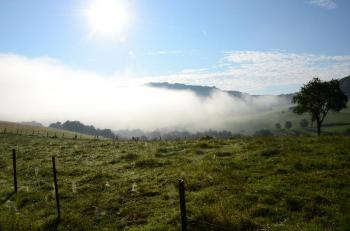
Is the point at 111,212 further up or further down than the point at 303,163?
further down

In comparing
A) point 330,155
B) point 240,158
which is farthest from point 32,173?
point 330,155

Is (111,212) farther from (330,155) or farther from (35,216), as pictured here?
(330,155)

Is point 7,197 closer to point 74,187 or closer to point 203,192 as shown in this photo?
point 74,187

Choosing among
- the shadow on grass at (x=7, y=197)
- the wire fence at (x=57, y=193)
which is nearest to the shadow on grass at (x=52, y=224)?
the wire fence at (x=57, y=193)

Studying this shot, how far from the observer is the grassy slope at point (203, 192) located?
15.1m

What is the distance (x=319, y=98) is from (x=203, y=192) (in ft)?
225

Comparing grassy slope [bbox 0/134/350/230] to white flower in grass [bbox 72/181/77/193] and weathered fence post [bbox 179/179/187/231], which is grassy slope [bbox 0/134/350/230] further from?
weathered fence post [bbox 179/179/187/231]

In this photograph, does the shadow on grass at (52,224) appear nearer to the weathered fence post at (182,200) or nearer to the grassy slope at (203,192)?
the grassy slope at (203,192)

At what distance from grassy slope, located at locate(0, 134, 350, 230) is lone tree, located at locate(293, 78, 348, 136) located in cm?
5249

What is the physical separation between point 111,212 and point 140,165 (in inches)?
440

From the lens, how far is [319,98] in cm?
7919

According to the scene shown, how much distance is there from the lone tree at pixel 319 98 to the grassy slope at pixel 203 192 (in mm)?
52494

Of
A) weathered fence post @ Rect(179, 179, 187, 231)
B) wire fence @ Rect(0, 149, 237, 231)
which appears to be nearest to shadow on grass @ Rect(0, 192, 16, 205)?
wire fence @ Rect(0, 149, 237, 231)

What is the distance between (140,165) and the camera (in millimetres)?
29062
